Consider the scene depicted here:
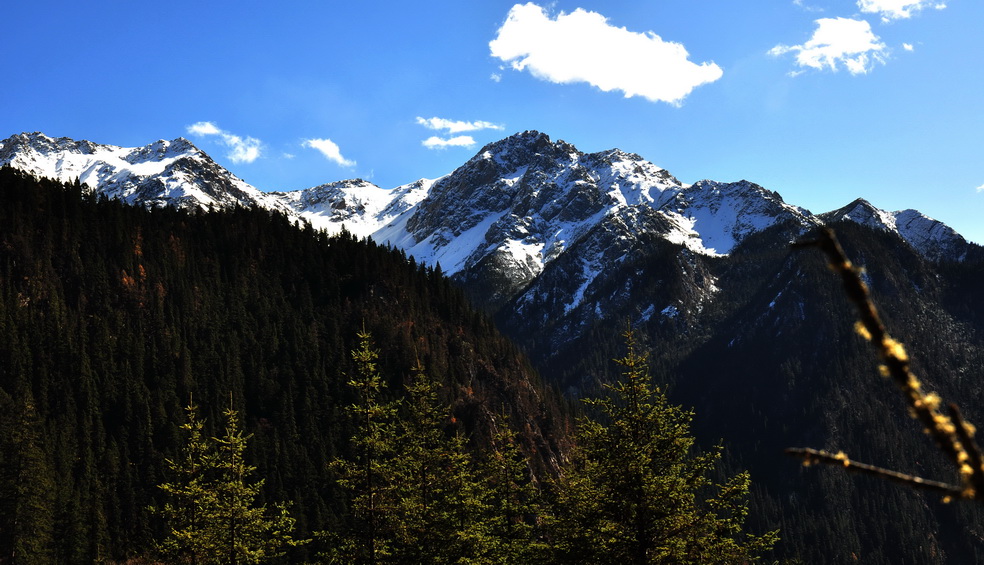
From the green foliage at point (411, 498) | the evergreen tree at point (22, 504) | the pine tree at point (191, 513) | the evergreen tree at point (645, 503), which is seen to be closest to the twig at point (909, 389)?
the evergreen tree at point (645, 503)

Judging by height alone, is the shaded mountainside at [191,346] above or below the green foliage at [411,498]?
above

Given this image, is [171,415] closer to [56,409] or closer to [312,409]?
[56,409]

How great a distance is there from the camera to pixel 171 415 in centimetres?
10512

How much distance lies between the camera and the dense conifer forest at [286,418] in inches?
941

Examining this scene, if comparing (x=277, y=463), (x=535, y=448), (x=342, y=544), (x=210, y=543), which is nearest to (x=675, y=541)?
(x=342, y=544)

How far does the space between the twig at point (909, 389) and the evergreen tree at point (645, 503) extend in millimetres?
19913

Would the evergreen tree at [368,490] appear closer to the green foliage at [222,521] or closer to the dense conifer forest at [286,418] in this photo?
the dense conifer forest at [286,418]

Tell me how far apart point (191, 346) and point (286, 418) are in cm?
2293

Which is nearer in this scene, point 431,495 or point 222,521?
point 222,521

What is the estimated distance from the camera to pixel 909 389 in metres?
2.60

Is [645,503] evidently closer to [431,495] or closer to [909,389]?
[431,495]

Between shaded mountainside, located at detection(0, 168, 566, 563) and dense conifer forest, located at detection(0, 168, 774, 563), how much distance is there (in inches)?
16.7

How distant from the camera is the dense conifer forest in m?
23.9

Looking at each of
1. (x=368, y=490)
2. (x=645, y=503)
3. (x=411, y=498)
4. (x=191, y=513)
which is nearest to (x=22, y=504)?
(x=191, y=513)
